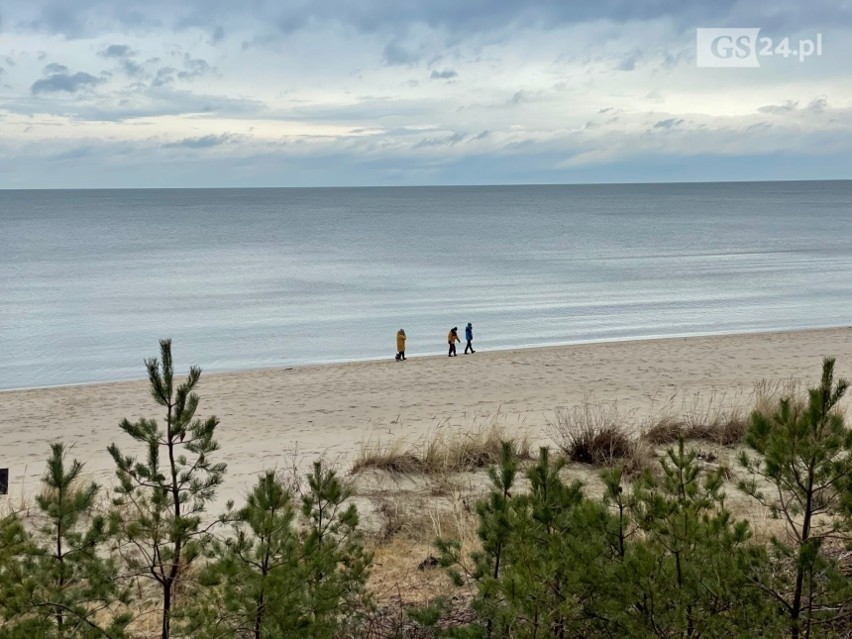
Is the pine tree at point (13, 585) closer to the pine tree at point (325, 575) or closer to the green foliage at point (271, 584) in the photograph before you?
the green foliage at point (271, 584)

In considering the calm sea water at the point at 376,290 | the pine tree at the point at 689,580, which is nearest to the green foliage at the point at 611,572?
the pine tree at the point at 689,580

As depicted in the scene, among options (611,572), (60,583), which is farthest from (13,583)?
(611,572)

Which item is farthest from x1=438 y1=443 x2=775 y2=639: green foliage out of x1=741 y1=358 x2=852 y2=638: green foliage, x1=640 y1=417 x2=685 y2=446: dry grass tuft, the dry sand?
x1=640 y1=417 x2=685 y2=446: dry grass tuft

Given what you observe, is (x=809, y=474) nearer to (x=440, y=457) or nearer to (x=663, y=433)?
(x=440, y=457)

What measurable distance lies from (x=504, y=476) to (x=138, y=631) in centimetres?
277

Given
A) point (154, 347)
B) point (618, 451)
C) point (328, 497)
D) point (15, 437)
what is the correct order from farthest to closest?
point (154, 347) < point (15, 437) < point (618, 451) < point (328, 497)

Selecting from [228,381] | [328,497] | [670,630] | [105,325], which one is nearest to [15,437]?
[228,381]

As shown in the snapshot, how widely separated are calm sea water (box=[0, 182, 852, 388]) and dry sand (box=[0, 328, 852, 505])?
14.0ft

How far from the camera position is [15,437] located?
16.2 m

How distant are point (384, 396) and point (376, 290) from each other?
27.0 meters

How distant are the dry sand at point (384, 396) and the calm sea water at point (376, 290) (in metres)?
4.26

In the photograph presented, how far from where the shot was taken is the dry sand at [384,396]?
14.3 meters

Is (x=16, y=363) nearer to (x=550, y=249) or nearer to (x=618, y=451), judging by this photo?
(x=618, y=451)

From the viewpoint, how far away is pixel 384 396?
62.4 feet
